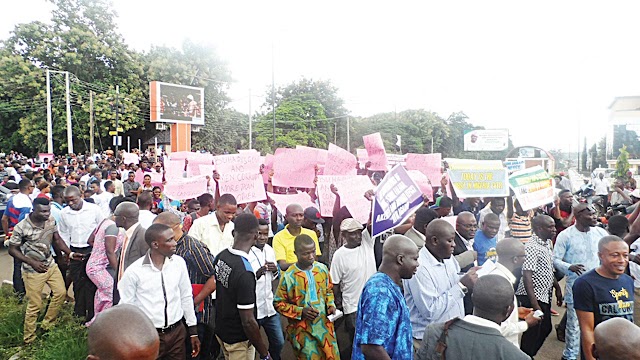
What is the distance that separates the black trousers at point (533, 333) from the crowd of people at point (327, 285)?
0.5 inches

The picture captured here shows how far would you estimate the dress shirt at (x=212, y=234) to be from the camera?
5.20 meters

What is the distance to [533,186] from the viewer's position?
279 inches

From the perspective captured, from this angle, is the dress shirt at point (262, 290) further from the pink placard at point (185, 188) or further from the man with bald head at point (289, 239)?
the pink placard at point (185, 188)

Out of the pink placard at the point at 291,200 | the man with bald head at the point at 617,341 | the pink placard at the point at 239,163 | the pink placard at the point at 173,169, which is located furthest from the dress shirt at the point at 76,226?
the man with bald head at the point at 617,341

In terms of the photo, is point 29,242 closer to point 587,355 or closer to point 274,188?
point 274,188

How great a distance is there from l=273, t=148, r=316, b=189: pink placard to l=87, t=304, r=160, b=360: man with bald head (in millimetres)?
5712

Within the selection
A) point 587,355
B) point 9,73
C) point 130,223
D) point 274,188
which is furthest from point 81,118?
point 587,355

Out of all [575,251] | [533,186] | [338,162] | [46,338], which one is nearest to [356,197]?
[338,162]

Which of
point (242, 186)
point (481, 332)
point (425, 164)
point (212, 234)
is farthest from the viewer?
point (425, 164)

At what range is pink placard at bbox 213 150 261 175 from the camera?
7.41m

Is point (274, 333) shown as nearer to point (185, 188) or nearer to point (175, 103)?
point (185, 188)

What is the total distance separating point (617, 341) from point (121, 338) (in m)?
2.19

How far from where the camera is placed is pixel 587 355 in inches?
146

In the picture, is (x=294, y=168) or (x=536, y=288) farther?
(x=294, y=168)
